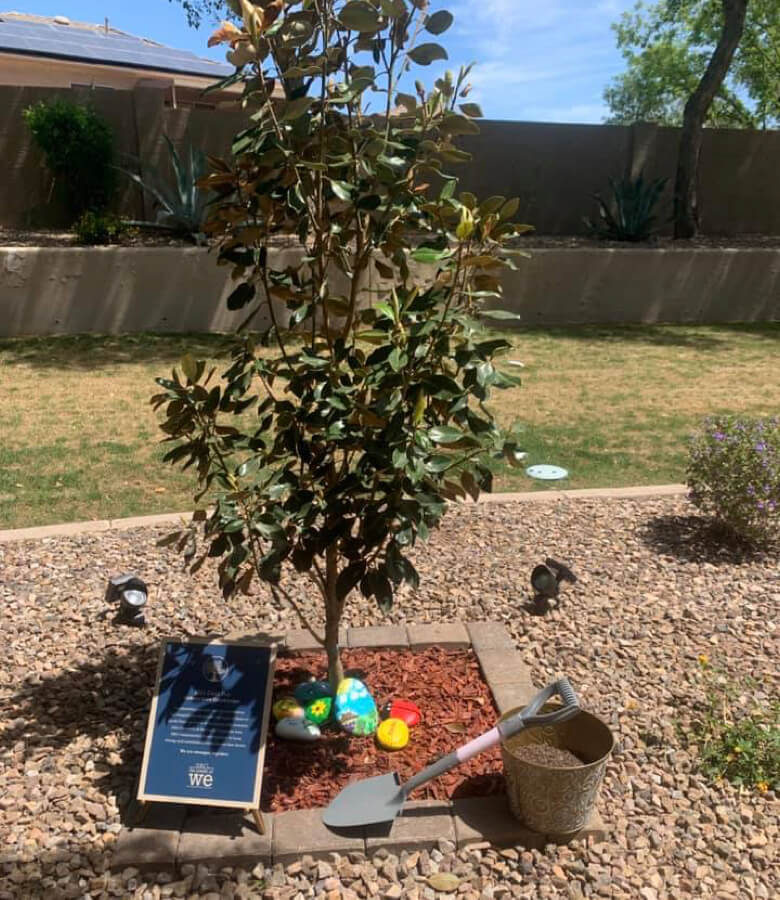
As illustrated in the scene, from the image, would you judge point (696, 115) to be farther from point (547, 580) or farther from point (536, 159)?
point (547, 580)

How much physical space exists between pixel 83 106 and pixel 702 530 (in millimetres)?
8966

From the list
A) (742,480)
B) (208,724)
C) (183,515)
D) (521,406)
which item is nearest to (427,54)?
(208,724)

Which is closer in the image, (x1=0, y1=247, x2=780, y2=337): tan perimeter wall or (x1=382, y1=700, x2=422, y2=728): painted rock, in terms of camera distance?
(x1=382, y1=700, x2=422, y2=728): painted rock

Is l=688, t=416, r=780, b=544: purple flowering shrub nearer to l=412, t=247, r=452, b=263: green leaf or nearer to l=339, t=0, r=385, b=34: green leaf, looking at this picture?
l=412, t=247, r=452, b=263: green leaf

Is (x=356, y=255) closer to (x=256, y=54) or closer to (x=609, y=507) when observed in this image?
(x=256, y=54)

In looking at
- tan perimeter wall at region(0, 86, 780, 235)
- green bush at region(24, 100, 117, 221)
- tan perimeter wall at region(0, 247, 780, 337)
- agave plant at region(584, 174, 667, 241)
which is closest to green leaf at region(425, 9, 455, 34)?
tan perimeter wall at region(0, 247, 780, 337)

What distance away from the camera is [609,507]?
4852 mm

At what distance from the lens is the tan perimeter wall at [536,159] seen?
1052cm

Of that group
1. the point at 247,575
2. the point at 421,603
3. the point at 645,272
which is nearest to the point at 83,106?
the point at 645,272

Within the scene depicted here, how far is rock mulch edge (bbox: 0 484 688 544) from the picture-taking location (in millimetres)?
4434

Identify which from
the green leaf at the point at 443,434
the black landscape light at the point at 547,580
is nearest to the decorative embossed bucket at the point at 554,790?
the green leaf at the point at 443,434

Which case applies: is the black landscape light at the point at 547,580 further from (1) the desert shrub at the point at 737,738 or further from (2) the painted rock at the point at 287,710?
(2) the painted rock at the point at 287,710

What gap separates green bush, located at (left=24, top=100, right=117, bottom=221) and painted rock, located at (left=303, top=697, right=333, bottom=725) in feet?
29.1

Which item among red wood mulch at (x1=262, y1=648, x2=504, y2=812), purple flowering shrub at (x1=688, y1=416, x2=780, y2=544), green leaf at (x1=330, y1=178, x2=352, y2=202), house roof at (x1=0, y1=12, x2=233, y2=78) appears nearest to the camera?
green leaf at (x1=330, y1=178, x2=352, y2=202)
